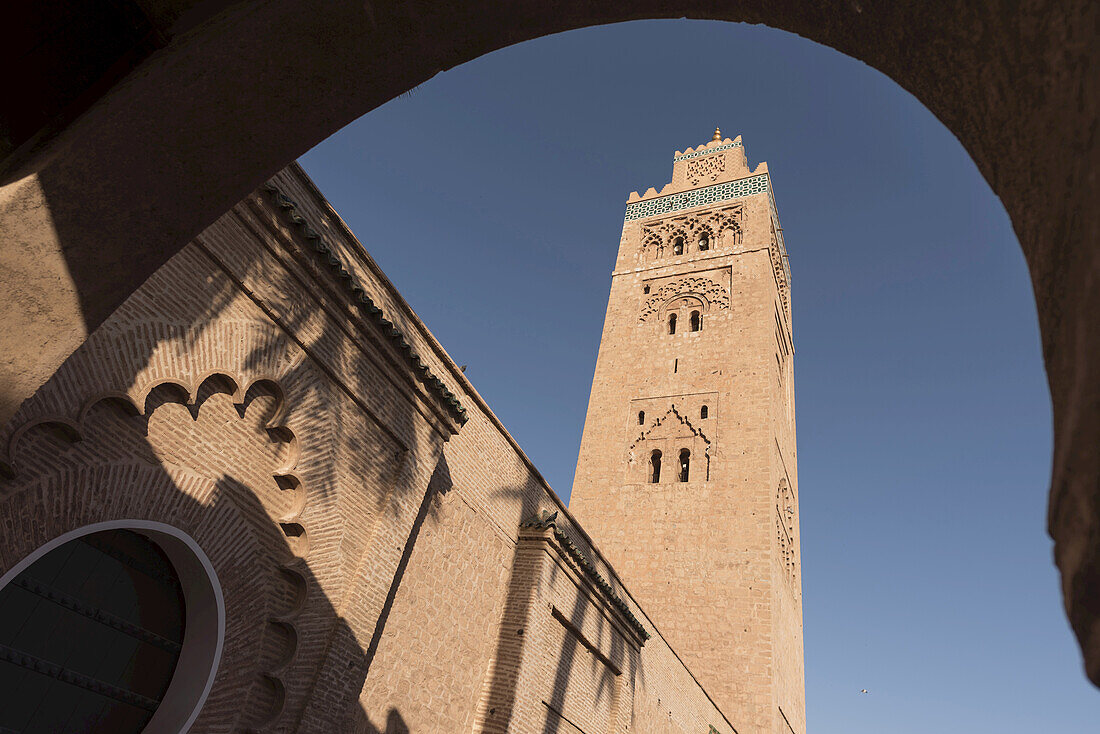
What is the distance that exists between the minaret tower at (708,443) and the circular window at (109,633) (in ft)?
35.1

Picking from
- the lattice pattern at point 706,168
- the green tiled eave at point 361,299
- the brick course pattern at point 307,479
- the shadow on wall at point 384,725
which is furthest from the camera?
the lattice pattern at point 706,168

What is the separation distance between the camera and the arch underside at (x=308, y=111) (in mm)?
758

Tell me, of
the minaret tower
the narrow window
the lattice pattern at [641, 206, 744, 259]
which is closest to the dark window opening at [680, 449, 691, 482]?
the minaret tower

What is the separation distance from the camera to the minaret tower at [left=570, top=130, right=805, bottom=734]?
13.0m

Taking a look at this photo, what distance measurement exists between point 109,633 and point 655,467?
12725 mm

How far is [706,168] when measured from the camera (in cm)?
2072

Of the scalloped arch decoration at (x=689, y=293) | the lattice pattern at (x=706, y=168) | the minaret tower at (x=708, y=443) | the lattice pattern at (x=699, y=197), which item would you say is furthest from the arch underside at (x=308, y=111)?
the lattice pattern at (x=706, y=168)

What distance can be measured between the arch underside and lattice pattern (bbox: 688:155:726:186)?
778 inches

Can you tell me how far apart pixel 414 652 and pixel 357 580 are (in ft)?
3.53

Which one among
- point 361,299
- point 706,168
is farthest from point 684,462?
point 361,299

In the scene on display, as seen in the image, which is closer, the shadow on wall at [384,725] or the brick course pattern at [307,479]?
the brick course pattern at [307,479]

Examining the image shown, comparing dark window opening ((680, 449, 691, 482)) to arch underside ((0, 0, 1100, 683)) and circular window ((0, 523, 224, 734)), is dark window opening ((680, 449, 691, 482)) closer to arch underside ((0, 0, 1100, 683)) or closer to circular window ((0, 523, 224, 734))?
circular window ((0, 523, 224, 734))

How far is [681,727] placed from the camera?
985cm

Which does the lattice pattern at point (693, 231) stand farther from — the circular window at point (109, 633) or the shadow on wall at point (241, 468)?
the circular window at point (109, 633)
